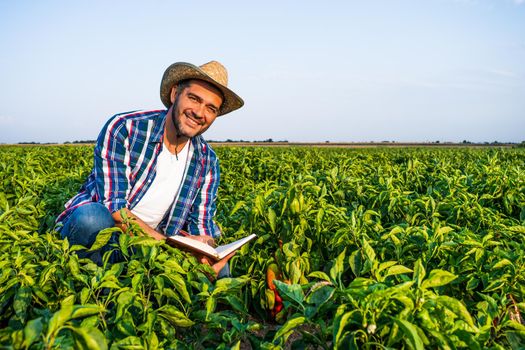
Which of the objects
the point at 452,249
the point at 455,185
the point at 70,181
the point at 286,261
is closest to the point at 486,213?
the point at 455,185

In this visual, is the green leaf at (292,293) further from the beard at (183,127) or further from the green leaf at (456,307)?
the beard at (183,127)

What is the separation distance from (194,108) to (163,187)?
1.99 feet

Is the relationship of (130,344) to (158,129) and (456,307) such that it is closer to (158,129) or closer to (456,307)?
(456,307)

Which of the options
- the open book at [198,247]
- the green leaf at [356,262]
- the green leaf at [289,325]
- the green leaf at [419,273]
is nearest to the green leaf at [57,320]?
the green leaf at [289,325]

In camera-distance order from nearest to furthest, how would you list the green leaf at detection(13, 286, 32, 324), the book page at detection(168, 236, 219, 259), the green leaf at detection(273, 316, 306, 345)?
1. the green leaf at detection(273, 316, 306, 345)
2. the green leaf at detection(13, 286, 32, 324)
3. the book page at detection(168, 236, 219, 259)

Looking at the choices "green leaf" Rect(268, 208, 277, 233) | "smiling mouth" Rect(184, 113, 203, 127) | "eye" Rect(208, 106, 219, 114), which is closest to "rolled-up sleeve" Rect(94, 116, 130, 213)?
"smiling mouth" Rect(184, 113, 203, 127)

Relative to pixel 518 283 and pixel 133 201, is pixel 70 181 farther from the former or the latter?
pixel 518 283

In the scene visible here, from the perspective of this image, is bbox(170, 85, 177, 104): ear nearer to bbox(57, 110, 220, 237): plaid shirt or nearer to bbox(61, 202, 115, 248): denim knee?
bbox(57, 110, 220, 237): plaid shirt

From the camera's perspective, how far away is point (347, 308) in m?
1.29

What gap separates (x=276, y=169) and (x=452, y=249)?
5.13m

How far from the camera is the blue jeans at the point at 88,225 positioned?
2582 mm

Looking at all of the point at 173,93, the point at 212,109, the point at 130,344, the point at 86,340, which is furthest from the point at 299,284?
the point at 173,93

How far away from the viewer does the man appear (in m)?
2.79

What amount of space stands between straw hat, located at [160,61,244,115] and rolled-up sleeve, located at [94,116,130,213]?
0.48 m
